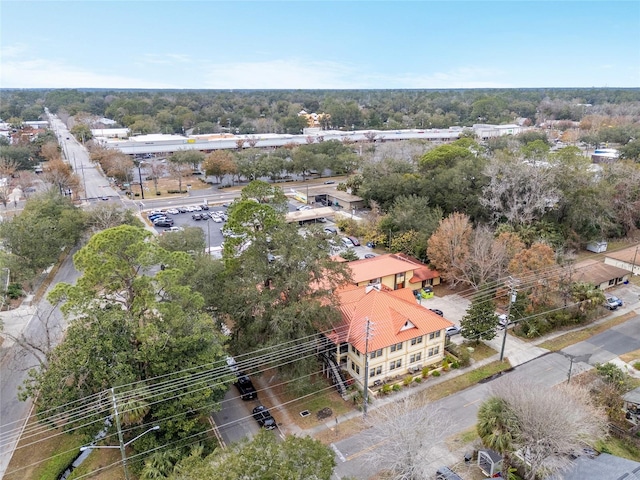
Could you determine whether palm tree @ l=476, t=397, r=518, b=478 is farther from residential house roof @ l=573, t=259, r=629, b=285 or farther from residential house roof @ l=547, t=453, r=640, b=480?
residential house roof @ l=573, t=259, r=629, b=285

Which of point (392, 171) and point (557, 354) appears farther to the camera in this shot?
point (392, 171)

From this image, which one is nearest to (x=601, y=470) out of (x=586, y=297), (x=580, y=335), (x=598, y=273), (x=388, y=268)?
(x=580, y=335)

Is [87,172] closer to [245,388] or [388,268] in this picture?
[388,268]

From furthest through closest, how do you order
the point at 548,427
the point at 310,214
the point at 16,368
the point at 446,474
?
the point at 310,214
the point at 16,368
the point at 446,474
the point at 548,427

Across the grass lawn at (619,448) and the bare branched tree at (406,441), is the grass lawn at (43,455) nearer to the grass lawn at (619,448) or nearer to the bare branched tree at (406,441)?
the bare branched tree at (406,441)

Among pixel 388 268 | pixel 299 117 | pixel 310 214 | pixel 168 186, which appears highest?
pixel 299 117

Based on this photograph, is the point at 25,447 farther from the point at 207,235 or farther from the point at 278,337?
the point at 207,235


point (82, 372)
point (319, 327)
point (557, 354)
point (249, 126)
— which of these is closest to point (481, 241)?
point (557, 354)
